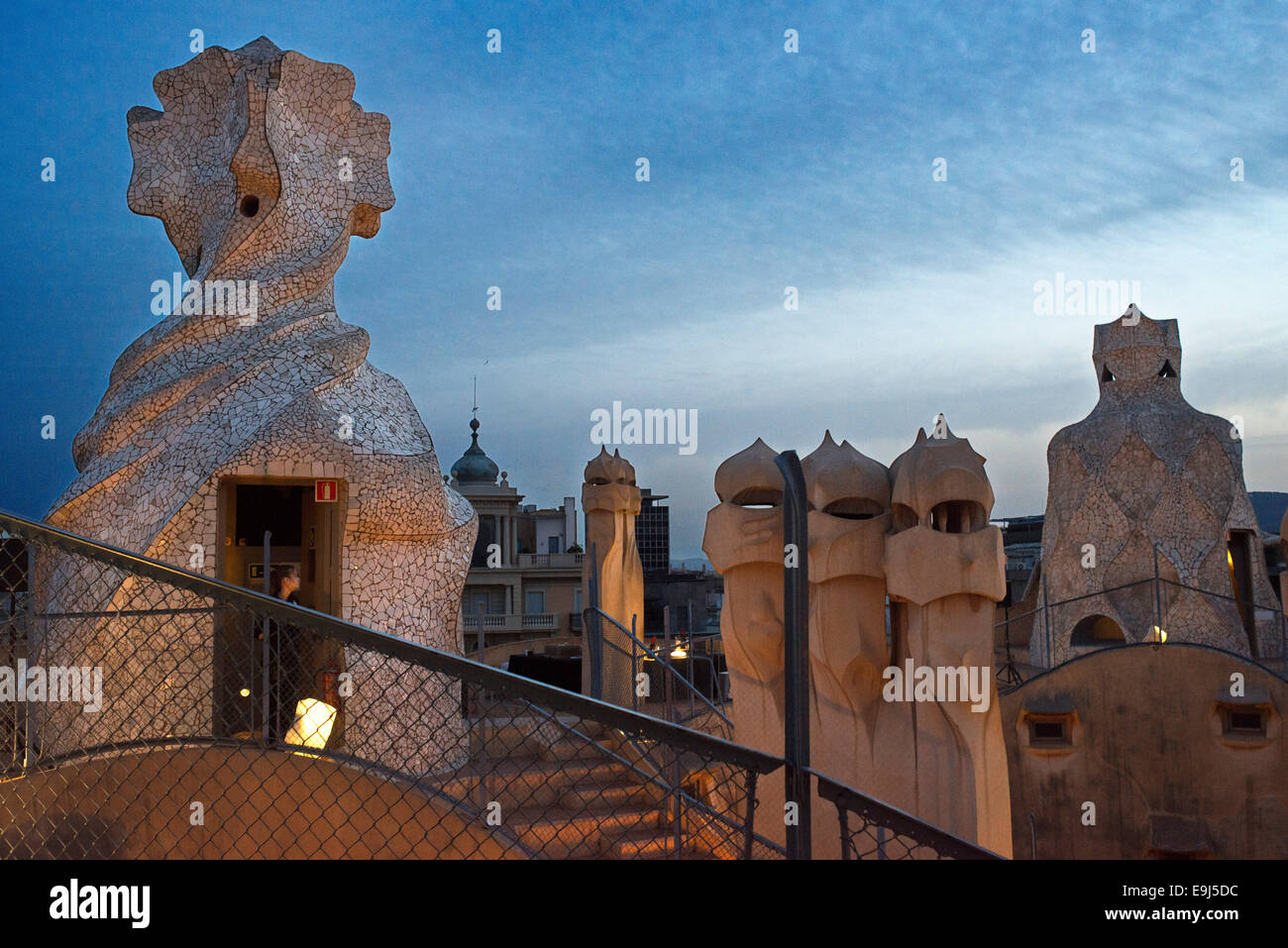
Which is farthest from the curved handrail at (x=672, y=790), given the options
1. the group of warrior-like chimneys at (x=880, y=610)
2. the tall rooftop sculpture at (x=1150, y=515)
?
the tall rooftop sculpture at (x=1150, y=515)

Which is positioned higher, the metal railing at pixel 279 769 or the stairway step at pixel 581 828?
the metal railing at pixel 279 769

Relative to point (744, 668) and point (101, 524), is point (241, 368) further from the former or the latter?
point (744, 668)

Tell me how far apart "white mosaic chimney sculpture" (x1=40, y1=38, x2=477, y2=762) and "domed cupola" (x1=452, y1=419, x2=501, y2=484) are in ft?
61.6

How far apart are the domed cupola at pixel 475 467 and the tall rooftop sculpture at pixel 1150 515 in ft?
54.3

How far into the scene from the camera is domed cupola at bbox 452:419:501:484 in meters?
29.2

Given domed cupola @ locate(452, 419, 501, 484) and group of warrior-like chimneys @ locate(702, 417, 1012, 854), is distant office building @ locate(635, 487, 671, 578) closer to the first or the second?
domed cupola @ locate(452, 419, 501, 484)

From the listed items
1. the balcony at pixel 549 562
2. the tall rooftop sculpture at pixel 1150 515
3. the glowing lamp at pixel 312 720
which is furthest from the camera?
the balcony at pixel 549 562

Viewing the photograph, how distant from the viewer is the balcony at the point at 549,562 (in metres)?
28.3

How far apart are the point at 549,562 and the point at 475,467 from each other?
3.55 metres

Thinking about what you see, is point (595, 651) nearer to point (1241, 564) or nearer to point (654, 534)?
point (1241, 564)

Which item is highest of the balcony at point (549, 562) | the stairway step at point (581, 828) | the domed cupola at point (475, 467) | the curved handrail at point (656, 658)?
the domed cupola at point (475, 467)

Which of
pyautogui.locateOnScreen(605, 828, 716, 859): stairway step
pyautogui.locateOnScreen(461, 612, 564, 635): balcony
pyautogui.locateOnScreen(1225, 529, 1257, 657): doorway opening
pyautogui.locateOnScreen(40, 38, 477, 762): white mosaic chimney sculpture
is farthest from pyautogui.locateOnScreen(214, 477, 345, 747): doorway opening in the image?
pyautogui.locateOnScreen(461, 612, 564, 635): balcony

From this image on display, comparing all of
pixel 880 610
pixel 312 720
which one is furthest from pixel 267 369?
pixel 880 610

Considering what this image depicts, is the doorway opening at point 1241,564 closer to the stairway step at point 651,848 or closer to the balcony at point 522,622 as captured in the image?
the stairway step at point 651,848
